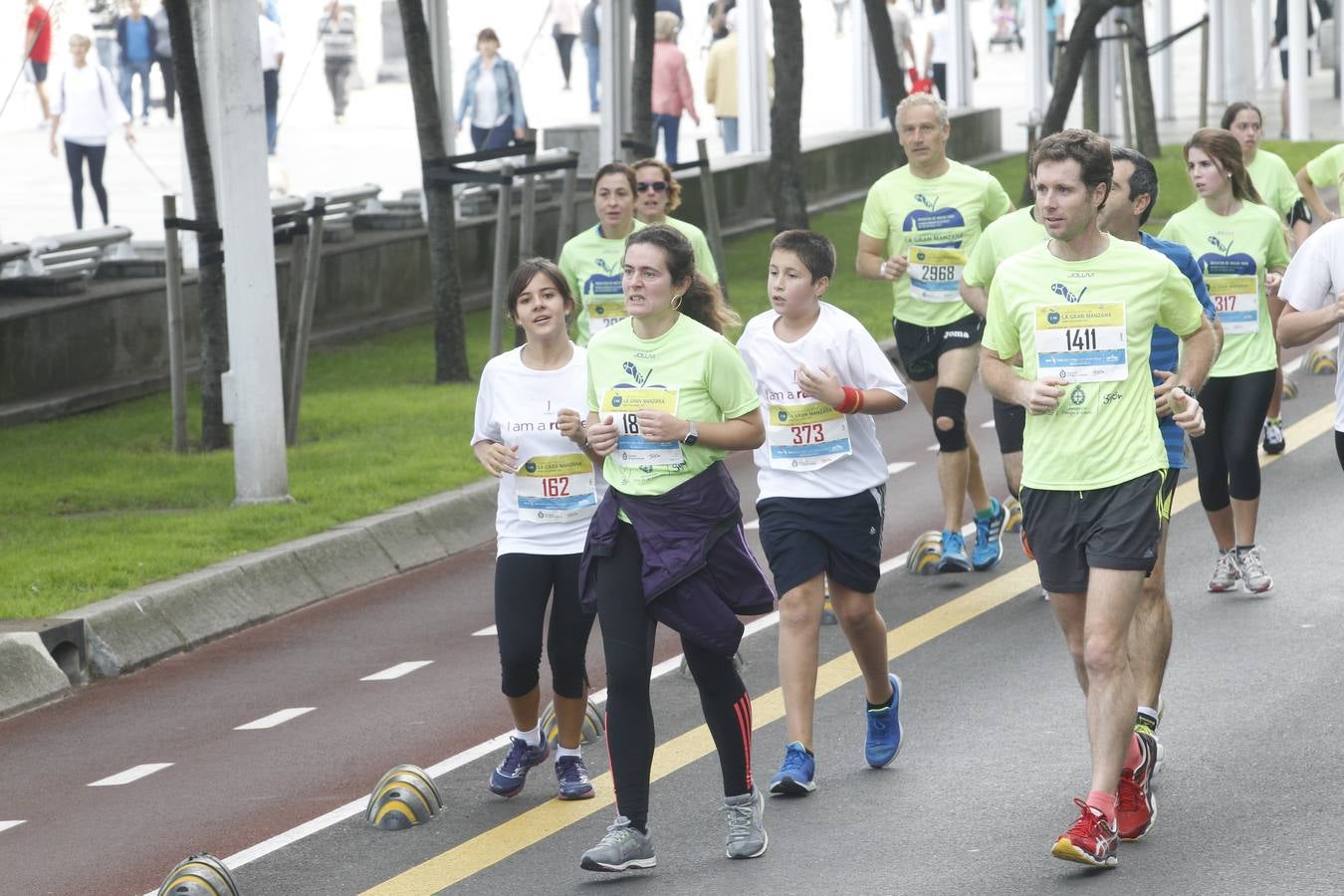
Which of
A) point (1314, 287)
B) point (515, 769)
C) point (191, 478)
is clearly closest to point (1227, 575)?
point (1314, 287)

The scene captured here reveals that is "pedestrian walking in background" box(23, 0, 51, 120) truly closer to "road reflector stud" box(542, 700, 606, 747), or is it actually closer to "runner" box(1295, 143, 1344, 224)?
"runner" box(1295, 143, 1344, 224)

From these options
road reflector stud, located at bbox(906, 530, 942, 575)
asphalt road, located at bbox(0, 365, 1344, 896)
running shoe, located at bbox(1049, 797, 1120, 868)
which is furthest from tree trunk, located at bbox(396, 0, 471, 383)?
running shoe, located at bbox(1049, 797, 1120, 868)

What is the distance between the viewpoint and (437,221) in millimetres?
17156

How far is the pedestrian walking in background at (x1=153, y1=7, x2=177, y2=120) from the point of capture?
19.9 meters

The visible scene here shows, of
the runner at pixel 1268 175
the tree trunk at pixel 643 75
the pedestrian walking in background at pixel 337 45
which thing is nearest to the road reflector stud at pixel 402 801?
the runner at pixel 1268 175

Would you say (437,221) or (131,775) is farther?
(437,221)

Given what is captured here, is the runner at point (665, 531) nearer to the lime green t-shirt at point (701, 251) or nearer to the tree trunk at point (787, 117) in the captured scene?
the lime green t-shirt at point (701, 251)

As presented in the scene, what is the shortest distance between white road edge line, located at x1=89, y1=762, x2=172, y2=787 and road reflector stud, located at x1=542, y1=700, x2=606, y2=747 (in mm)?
1373

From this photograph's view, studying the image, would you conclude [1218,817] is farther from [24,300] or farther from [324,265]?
[324,265]

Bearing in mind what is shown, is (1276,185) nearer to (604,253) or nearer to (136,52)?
(604,253)

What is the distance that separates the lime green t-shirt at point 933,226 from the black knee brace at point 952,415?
0.39 m

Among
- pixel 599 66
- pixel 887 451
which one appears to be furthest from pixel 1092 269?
pixel 599 66

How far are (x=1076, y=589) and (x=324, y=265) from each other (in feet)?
43.5

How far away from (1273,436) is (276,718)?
6.41m
